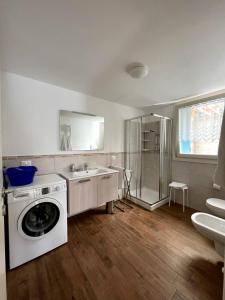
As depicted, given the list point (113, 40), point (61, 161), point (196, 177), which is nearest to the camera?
point (113, 40)

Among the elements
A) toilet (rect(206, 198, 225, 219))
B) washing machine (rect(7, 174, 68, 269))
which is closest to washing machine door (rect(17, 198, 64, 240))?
washing machine (rect(7, 174, 68, 269))

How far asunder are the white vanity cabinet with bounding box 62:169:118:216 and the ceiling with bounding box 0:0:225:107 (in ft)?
4.94

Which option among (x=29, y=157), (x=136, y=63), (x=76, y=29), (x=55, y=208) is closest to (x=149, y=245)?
(x=55, y=208)

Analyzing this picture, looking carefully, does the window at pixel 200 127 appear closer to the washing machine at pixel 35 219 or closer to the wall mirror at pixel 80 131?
the wall mirror at pixel 80 131

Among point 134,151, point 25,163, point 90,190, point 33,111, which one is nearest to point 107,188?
point 90,190

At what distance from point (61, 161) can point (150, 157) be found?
2.27 meters

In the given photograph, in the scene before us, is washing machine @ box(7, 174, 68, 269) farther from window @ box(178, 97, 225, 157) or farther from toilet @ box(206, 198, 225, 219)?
window @ box(178, 97, 225, 157)

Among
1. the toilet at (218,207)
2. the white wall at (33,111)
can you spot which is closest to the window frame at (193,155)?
the toilet at (218,207)

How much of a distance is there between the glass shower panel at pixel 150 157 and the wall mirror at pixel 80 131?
137 cm

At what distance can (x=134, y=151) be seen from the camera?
11.6 feet

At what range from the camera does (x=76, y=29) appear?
1139mm

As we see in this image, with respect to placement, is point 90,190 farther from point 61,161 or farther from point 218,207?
point 218,207

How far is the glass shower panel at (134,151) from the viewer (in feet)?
11.1

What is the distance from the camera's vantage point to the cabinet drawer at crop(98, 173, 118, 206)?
7.41 ft
